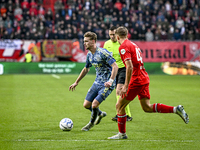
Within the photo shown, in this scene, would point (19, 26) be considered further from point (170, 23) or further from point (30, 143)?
point (30, 143)

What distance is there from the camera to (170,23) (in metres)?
27.9

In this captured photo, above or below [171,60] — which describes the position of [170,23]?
above

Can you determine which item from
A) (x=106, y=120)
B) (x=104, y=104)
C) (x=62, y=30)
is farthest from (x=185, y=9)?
(x=106, y=120)

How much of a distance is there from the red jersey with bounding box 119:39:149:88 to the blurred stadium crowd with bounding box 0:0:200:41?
1915cm

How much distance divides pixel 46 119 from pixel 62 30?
57.7ft

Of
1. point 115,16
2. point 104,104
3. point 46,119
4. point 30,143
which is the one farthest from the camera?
point 115,16

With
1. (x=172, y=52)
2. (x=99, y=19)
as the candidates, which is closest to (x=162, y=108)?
(x=172, y=52)

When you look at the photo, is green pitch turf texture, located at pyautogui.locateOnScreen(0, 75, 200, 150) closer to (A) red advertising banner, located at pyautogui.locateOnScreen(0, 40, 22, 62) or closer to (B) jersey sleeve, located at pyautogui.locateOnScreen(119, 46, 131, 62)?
(B) jersey sleeve, located at pyautogui.locateOnScreen(119, 46, 131, 62)

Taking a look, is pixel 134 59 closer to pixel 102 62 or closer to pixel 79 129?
pixel 102 62

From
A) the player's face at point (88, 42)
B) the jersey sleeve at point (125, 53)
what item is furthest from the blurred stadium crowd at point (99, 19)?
the jersey sleeve at point (125, 53)

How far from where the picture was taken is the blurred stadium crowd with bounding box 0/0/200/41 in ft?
83.3

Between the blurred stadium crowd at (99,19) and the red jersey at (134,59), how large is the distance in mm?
19147

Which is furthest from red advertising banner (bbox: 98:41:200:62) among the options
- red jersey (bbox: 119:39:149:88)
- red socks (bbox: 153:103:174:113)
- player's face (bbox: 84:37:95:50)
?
red jersey (bbox: 119:39:149:88)

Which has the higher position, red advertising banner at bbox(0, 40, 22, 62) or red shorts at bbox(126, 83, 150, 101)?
red shorts at bbox(126, 83, 150, 101)
